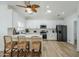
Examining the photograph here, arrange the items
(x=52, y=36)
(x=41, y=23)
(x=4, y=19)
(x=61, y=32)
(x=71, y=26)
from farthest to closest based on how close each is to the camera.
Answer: (x=41, y=23) < (x=52, y=36) < (x=61, y=32) < (x=71, y=26) < (x=4, y=19)

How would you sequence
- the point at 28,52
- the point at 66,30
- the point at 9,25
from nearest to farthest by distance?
the point at 28,52 → the point at 9,25 → the point at 66,30

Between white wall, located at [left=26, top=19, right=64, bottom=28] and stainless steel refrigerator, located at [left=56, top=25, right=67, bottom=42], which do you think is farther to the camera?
white wall, located at [left=26, top=19, right=64, bottom=28]

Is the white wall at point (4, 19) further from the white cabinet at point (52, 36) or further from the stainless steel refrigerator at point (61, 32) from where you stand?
the white cabinet at point (52, 36)

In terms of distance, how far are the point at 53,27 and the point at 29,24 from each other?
2.81 m

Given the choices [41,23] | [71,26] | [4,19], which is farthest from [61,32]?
[4,19]

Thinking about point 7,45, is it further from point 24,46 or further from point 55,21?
point 55,21

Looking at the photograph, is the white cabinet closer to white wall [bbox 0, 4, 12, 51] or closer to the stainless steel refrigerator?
the stainless steel refrigerator

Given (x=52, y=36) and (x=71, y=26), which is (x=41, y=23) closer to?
(x=52, y=36)

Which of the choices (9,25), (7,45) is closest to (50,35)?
(9,25)

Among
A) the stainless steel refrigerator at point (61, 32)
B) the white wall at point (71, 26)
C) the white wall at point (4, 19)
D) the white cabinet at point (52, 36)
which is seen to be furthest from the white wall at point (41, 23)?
the white wall at point (4, 19)

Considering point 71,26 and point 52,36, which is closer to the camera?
point 71,26

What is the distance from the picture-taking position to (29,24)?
15562mm

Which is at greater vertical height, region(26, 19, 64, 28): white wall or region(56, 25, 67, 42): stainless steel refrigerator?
region(26, 19, 64, 28): white wall

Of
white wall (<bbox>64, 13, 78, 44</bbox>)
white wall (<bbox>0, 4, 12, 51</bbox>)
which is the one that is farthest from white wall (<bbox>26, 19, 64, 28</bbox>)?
white wall (<bbox>0, 4, 12, 51</bbox>)
